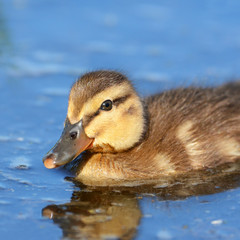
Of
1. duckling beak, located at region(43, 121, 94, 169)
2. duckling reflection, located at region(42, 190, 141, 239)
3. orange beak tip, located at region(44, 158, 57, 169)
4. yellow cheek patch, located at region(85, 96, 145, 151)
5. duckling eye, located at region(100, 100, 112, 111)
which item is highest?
duckling eye, located at region(100, 100, 112, 111)

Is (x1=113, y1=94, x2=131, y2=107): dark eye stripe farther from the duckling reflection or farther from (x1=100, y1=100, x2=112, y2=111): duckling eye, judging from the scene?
the duckling reflection

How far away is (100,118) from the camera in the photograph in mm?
4781

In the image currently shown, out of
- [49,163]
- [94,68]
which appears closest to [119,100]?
[49,163]

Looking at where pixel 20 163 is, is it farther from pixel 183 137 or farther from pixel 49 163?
pixel 183 137

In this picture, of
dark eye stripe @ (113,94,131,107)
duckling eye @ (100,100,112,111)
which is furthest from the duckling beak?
dark eye stripe @ (113,94,131,107)

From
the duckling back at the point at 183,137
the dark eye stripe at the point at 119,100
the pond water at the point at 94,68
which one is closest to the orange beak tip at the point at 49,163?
the pond water at the point at 94,68

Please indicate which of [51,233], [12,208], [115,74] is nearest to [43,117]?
[115,74]

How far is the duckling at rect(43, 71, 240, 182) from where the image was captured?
4.71m

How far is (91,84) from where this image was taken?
4.78 meters

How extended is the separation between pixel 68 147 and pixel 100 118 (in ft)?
1.14

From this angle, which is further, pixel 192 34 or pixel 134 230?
pixel 192 34

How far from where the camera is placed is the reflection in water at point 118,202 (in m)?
3.94

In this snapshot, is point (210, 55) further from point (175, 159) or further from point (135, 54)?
point (175, 159)

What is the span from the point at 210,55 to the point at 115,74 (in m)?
3.32
